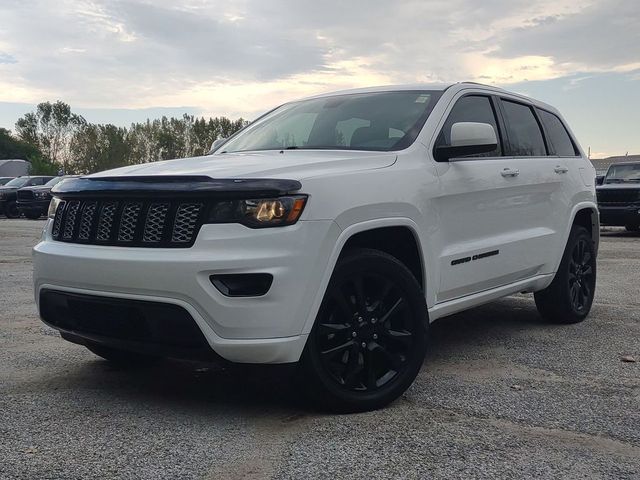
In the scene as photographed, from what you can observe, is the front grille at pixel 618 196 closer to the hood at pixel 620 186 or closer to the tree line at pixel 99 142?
the hood at pixel 620 186

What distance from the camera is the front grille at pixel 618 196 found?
16.2m

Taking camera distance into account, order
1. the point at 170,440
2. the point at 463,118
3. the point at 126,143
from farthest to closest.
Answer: the point at 126,143 < the point at 463,118 < the point at 170,440

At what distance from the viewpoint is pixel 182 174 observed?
339 cm

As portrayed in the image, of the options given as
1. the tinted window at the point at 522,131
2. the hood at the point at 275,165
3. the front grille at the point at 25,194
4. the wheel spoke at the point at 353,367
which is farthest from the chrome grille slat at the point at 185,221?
the front grille at the point at 25,194

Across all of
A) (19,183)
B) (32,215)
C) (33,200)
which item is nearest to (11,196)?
(19,183)

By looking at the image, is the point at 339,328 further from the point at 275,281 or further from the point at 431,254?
the point at 431,254

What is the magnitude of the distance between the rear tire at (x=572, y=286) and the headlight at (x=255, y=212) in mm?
3167

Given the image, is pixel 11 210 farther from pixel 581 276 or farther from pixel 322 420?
pixel 322 420

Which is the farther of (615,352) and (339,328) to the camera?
(615,352)

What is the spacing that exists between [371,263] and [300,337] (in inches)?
21.9

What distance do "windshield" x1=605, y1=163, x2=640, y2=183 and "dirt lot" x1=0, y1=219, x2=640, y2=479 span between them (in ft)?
43.4

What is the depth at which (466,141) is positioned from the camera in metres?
4.21

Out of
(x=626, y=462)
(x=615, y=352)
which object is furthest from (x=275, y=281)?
(x=615, y=352)

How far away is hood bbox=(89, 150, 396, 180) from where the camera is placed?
3.40m
